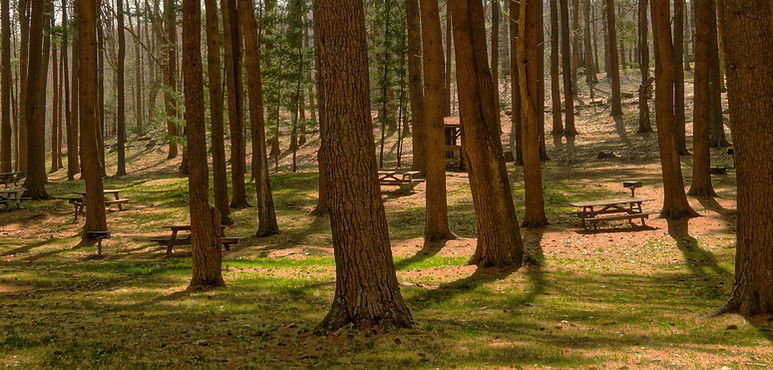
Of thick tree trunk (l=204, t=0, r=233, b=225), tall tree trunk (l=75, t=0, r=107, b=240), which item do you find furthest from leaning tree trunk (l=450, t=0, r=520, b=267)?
tall tree trunk (l=75, t=0, r=107, b=240)

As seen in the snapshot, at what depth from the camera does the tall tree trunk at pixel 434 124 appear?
13688 millimetres

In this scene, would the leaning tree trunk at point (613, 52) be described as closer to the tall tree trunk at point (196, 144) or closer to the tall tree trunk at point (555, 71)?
the tall tree trunk at point (555, 71)

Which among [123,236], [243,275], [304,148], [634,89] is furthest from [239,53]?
[634,89]

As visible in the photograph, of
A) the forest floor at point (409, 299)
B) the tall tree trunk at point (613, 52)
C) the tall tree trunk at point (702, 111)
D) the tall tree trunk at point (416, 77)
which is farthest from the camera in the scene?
the tall tree trunk at point (613, 52)

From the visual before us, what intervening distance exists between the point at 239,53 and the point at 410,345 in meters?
14.6

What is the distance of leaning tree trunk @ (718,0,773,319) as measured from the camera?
286 inches

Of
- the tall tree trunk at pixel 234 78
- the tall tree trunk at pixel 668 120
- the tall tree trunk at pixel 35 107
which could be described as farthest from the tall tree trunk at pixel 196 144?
the tall tree trunk at pixel 35 107

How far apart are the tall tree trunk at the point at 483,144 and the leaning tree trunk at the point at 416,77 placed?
767 centimetres

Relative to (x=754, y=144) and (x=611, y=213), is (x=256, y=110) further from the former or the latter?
(x=754, y=144)

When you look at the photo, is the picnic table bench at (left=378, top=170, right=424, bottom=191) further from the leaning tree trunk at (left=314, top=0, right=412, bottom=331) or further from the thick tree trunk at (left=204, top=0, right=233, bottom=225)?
the leaning tree trunk at (left=314, top=0, right=412, bottom=331)

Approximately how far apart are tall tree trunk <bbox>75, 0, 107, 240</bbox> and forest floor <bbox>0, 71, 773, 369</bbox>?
952 mm

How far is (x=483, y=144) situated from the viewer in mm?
11695

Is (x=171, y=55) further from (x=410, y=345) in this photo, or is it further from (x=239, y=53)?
(x=410, y=345)

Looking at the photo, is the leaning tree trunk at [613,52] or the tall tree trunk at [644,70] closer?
the tall tree trunk at [644,70]
